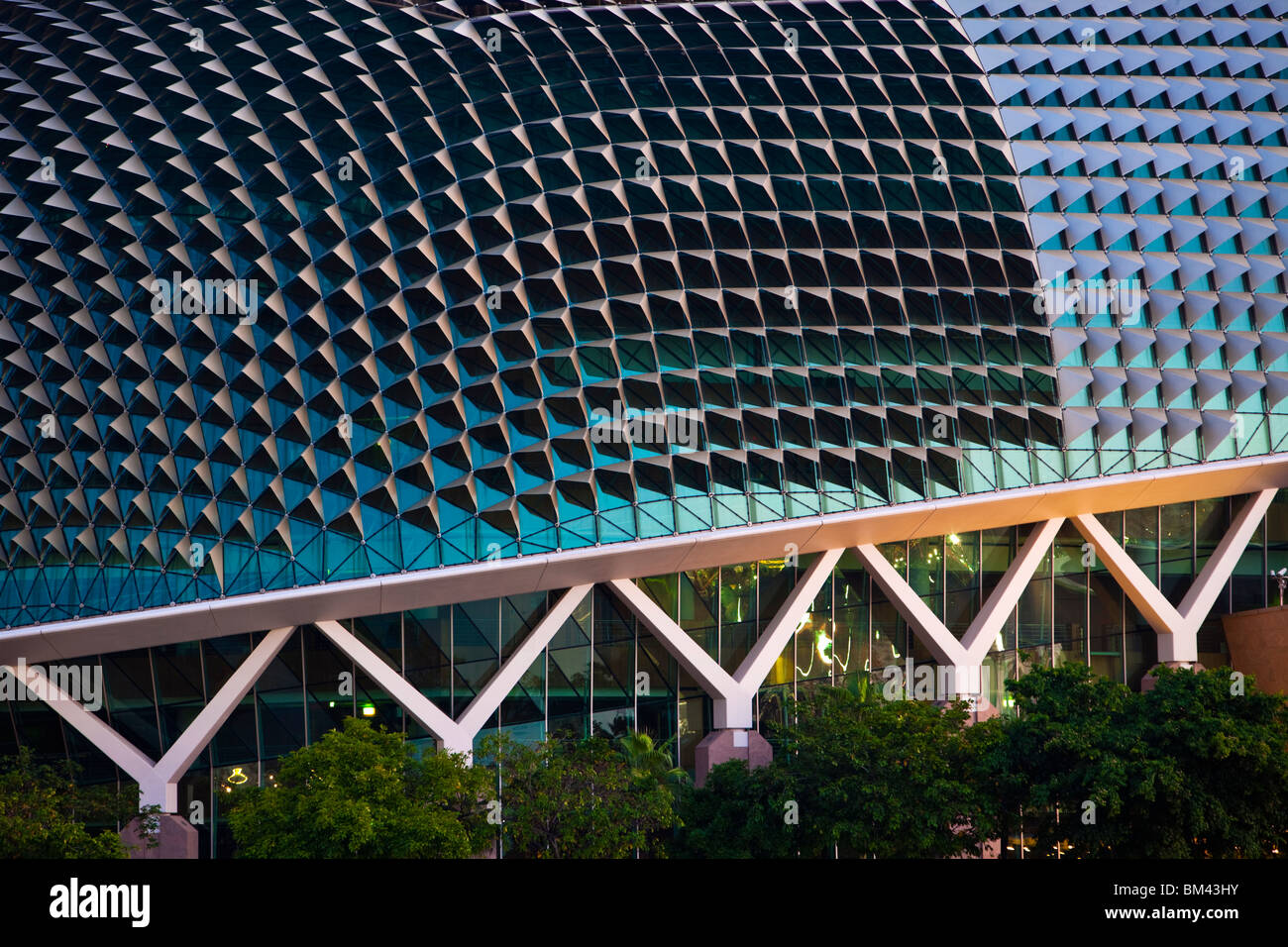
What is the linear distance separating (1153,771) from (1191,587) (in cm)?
2289

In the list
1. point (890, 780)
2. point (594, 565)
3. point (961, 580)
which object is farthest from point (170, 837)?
point (961, 580)

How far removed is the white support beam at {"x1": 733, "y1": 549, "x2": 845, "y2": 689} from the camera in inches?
1724

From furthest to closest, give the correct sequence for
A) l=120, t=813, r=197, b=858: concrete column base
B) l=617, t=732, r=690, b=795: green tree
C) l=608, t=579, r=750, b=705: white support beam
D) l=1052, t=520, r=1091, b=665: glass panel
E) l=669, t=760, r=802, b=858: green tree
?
l=1052, t=520, r=1091, b=665: glass panel, l=608, t=579, r=750, b=705: white support beam, l=120, t=813, r=197, b=858: concrete column base, l=617, t=732, r=690, b=795: green tree, l=669, t=760, r=802, b=858: green tree

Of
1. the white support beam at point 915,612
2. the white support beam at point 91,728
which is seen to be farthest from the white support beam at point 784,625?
the white support beam at point 91,728

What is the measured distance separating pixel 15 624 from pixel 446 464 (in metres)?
14.4

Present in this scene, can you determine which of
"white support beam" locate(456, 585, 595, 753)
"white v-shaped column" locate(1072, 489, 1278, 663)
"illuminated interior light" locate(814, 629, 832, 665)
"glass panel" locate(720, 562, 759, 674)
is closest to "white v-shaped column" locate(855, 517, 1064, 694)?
"illuminated interior light" locate(814, 629, 832, 665)

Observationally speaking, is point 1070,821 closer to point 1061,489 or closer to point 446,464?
point 1061,489

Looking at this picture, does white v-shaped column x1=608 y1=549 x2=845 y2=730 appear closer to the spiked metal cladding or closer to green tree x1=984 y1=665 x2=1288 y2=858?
the spiked metal cladding

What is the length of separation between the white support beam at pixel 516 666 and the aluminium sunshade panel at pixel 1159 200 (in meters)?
19.5

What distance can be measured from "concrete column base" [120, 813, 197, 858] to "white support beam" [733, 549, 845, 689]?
18.5m

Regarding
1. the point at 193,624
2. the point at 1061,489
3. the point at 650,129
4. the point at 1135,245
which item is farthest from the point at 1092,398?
the point at 193,624

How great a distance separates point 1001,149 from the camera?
48.6 meters

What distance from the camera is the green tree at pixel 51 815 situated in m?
27.2
